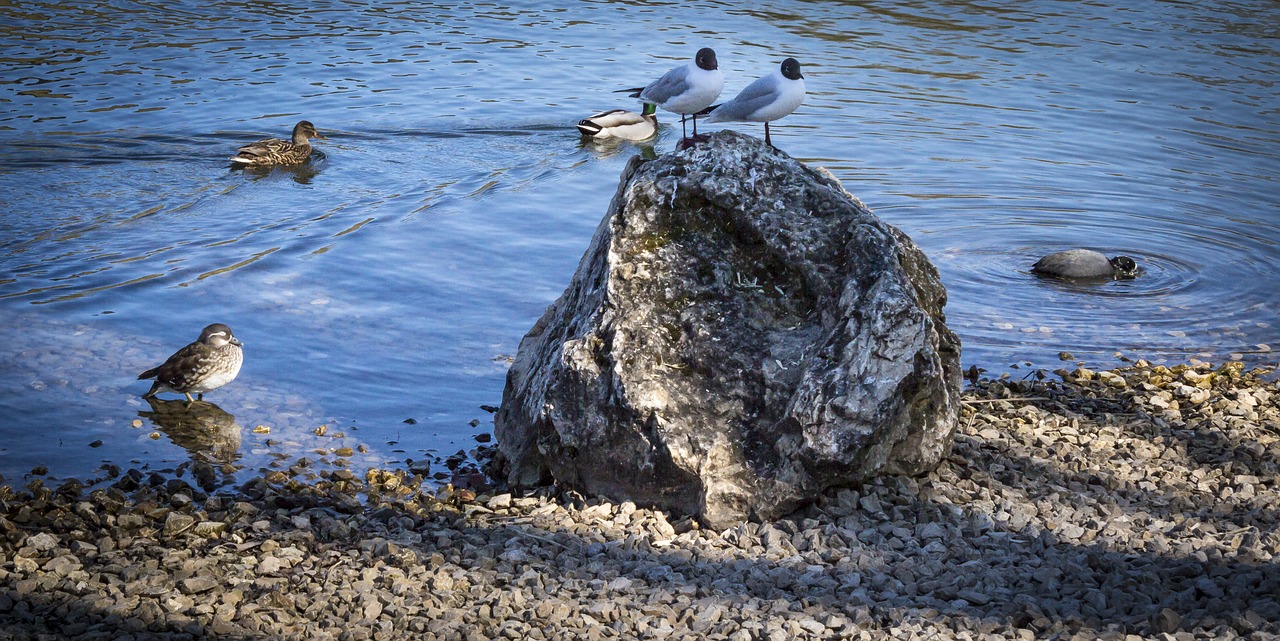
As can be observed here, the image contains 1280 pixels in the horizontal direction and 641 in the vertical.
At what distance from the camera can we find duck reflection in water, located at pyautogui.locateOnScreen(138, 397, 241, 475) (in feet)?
21.1

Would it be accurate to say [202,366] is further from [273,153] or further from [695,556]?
[273,153]

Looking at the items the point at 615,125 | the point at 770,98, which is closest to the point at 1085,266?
the point at 770,98

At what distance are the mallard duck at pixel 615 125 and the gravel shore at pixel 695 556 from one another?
909 centimetres

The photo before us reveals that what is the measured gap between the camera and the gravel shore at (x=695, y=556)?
422 cm

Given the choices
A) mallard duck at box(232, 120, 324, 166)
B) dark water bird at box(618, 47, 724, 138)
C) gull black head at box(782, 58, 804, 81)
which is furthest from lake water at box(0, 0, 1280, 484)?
gull black head at box(782, 58, 804, 81)

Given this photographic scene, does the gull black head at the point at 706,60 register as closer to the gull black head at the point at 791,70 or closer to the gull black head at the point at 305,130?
the gull black head at the point at 791,70

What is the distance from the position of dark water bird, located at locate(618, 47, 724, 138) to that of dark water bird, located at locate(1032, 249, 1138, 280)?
3622mm

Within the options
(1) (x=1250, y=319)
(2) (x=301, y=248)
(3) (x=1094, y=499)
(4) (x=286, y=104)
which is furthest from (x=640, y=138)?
(3) (x=1094, y=499)

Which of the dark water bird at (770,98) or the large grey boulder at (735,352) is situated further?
the dark water bird at (770,98)

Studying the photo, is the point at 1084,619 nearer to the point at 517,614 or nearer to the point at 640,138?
the point at 517,614

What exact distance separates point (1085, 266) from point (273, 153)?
28.8 feet

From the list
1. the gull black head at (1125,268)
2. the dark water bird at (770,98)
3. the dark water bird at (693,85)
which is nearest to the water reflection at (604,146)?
the dark water bird at (693,85)

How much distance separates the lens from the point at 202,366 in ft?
22.9

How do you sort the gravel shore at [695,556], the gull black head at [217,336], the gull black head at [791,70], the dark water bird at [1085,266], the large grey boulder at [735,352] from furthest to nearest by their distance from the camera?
the dark water bird at [1085,266] → the gull black head at [791,70] → the gull black head at [217,336] → the large grey boulder at [735,352] → the gravel shore at [695,556]
